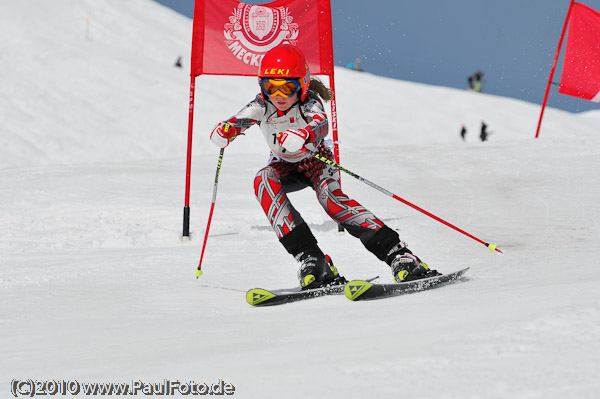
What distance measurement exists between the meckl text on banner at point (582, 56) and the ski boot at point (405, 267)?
35.1 ft

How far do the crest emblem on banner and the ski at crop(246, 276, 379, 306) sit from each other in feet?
11.1

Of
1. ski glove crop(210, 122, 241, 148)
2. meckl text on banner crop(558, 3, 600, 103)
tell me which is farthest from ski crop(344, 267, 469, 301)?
meckl text on banner crop(558, 3, 600, 103)

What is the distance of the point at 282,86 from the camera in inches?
163

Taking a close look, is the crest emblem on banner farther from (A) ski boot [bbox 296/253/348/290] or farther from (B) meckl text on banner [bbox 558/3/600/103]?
(B) meckl text on banner [bbox 558/3/600/103]

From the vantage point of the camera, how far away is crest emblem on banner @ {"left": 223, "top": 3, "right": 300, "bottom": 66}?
6.68m

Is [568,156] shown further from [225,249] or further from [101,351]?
[101,351]

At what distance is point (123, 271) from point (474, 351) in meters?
3.66

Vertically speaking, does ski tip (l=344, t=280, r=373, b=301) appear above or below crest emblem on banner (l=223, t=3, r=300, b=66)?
below

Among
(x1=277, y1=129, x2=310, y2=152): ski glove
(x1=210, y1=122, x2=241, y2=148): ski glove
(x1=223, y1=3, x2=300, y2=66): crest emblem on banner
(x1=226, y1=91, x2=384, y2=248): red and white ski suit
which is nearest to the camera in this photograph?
(x1=277, y1=129, x2=310, y2=152): ski glove

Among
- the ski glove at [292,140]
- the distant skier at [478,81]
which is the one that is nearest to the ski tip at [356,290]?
the ski glove at [292,140]

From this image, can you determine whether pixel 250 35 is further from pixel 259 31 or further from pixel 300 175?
pixel 300 175

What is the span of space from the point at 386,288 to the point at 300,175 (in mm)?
1059

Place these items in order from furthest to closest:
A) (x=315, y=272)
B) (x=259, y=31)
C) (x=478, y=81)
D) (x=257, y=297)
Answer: (x=478, y=81) < (x=259, y=31) < (x=315, y=272) < (x=257, y=297)

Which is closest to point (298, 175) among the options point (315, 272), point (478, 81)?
point (315, 272)
